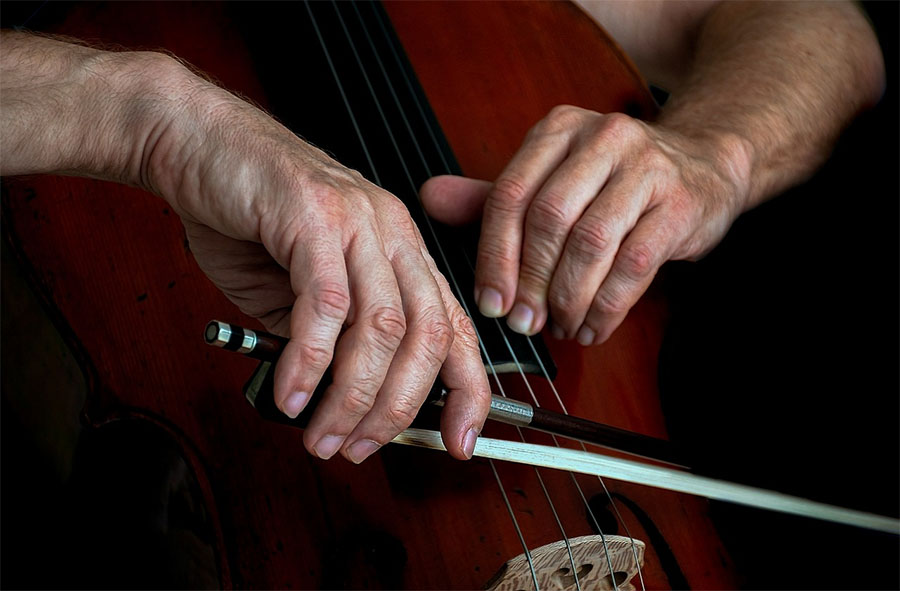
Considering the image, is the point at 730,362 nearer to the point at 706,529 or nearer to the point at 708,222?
the point at 708,222

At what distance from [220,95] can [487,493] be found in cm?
44

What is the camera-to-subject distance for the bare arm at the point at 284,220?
1.78 ft

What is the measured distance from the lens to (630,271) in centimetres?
79

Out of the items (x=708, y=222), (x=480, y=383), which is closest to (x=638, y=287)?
(x=708, y=222)

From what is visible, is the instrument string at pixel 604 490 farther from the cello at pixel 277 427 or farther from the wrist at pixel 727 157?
the wrist at pixel 727 157

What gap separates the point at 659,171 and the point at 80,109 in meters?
0.59

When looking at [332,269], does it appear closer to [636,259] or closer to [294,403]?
[294,403]

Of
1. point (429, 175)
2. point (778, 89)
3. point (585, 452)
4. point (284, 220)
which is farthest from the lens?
point (778, 89)

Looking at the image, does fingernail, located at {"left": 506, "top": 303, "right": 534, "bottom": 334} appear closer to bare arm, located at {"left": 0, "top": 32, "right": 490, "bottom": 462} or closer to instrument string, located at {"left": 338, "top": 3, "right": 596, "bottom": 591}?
instrument string, located at {"left": 338, "top": 3, "right": 596, "bottom": 591}


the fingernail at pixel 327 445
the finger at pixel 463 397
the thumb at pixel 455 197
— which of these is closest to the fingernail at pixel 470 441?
the finger at pixel 463 397

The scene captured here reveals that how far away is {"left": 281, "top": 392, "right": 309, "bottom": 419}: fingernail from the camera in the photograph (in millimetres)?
522

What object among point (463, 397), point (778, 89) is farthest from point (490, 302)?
point (778, 89)

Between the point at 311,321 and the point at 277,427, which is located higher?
the point at 311,321

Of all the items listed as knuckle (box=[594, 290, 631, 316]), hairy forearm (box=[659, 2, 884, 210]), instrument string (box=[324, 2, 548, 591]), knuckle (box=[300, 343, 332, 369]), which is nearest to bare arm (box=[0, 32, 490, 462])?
knuckle (box=[300, 343, 332, 369])
